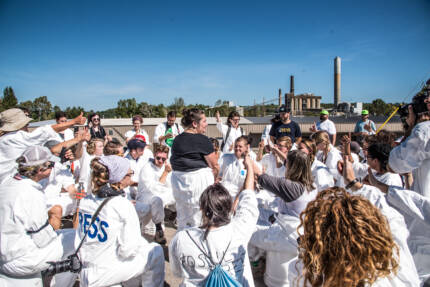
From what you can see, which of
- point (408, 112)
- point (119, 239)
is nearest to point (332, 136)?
point (408, 112)

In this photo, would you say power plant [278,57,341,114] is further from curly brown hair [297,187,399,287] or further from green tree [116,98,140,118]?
curly brown hair [297,187,399,287]

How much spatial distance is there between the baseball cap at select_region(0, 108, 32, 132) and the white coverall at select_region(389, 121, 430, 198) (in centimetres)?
459

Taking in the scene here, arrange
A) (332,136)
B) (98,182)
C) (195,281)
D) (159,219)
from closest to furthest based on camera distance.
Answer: (195,281) < (98,182) < (159,219) < (332,136)

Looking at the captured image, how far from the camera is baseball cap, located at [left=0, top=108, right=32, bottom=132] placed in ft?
11.2

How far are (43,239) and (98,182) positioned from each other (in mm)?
654

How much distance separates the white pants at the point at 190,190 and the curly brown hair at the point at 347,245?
2.09 m

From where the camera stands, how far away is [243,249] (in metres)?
2.16

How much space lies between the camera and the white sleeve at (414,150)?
2.54 metres

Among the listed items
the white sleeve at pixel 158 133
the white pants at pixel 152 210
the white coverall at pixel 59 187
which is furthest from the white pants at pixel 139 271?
the white sleeve at pixel 158 133

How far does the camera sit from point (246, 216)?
89.6 inches

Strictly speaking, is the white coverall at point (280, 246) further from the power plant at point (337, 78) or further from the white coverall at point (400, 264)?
the power plant at point (337, 78)

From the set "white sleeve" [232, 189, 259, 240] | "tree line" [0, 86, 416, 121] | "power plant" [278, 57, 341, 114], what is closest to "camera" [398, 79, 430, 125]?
"white sleeve" [232, 189, 259, 240]

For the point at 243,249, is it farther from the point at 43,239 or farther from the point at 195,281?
the point at 43,239

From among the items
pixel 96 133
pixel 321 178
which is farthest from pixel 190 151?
pixel 96 133
